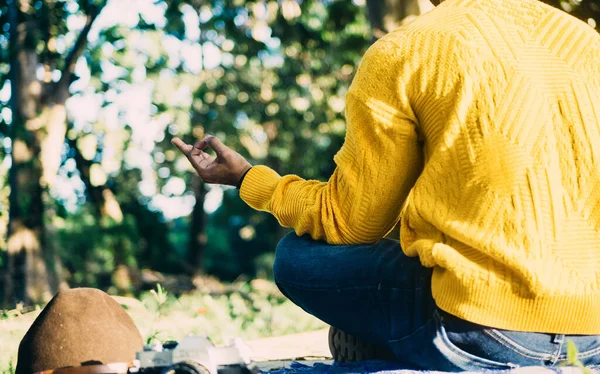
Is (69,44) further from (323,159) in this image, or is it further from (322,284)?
(322,284)

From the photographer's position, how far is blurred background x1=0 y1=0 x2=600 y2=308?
5844mm

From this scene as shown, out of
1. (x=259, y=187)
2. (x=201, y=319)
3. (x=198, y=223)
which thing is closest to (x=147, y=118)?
(x=198, y=223)

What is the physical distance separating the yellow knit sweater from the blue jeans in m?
0.05

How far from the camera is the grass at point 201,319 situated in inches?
123

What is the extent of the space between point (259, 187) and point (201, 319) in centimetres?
271

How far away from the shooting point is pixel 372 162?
163 cm

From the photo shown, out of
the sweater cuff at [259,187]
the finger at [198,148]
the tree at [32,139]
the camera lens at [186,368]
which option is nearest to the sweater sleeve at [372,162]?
the sweater cuff at [259,187]

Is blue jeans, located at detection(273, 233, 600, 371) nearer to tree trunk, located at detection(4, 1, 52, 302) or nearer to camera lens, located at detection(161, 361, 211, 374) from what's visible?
camera lens, located at detection(161, 361, 211, 374)

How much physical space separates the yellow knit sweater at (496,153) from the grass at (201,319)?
133 centimetres

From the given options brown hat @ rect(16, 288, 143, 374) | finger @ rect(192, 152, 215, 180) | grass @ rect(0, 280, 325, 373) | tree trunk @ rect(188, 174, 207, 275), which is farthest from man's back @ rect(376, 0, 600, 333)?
tree trunk @ rect(188, 174, 207, 275)

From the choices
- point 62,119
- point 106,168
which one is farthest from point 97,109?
point 62,119

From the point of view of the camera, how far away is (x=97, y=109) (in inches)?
329

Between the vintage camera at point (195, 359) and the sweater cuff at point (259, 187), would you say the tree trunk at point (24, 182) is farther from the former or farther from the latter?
the vintage camera at point (195, 359)

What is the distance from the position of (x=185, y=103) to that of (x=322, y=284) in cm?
869
